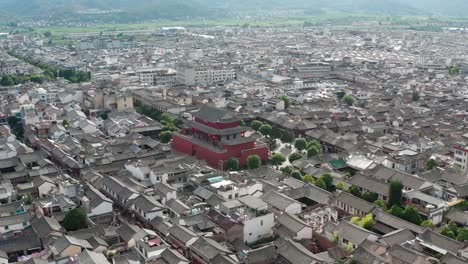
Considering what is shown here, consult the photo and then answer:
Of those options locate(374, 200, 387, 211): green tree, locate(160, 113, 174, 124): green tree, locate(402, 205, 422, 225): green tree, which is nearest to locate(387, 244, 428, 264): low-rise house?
locate(402, 205, 422, 225): green tree

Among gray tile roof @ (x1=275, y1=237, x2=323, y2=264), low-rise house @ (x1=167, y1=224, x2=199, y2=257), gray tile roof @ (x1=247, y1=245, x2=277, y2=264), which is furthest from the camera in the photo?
low-rise house @ (x1=167, y1=224, x2=199, y2=257)

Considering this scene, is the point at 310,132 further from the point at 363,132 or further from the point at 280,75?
the point at 280,75

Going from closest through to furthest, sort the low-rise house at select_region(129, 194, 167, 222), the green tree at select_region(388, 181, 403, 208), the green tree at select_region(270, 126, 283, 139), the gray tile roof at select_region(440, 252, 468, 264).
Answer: the gray tile roof at select_region(440, 252, 468, 264) → the low-rise house at select_region(129, 194, 167, 222) → the green tree at select_region(388, 181, 403, 208) → the green tree at select_region(270, 126, 283, 139)

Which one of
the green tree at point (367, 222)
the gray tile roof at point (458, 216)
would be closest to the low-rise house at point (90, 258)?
the green tree at point (367, 222)

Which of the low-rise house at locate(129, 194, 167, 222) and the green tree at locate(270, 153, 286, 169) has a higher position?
the low-rise house at locate(129, 194, 167, 222)

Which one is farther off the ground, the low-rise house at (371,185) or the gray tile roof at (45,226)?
the low-rise house at (371,185)

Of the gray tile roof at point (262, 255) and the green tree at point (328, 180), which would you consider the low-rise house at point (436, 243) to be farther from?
the green tree at point (328, 180)

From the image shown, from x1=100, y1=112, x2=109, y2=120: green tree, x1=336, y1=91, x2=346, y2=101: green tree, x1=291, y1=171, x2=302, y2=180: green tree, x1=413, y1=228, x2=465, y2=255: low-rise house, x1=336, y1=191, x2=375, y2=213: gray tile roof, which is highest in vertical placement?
x1=413, y1=228, x2=465, y2=255: low-rise house

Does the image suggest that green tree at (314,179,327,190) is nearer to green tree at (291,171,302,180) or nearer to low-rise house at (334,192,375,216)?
green tree at (291,171,302,180)
